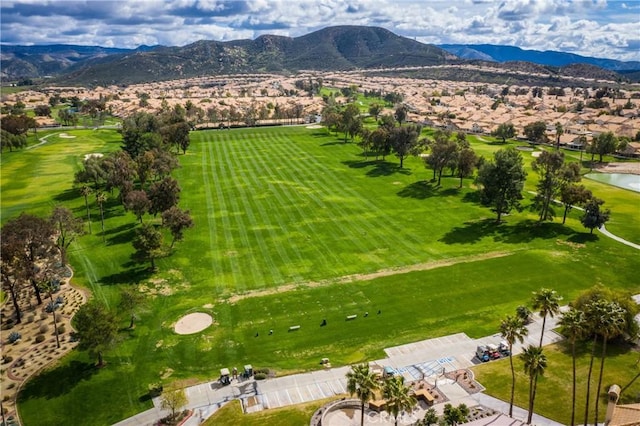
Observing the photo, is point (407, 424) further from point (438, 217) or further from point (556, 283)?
point (438, 217)

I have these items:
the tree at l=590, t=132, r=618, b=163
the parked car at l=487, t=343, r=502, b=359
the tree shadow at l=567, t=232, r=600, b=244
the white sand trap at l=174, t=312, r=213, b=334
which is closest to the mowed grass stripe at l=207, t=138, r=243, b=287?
the white sand trap at l=174, t=312, r=213, b=334

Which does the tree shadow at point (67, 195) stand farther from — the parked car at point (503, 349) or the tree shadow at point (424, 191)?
the parked car at point (503, 349)

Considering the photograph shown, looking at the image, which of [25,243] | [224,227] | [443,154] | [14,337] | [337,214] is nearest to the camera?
[14,337]

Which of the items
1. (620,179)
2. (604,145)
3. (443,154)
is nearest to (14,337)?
(443,154)

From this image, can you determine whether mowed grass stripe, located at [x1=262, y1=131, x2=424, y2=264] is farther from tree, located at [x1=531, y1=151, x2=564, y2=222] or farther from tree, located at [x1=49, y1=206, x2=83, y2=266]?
tree, located at [x1=49, y1=206, x2=83, y2=266]

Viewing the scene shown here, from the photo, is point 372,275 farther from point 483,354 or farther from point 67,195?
point 67,195

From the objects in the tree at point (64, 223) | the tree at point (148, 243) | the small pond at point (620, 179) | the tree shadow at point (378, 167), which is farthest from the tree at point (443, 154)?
the tree at point (64, 223)

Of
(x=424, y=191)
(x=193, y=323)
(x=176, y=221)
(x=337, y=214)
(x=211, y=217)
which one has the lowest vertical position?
(x=193, y=323)
